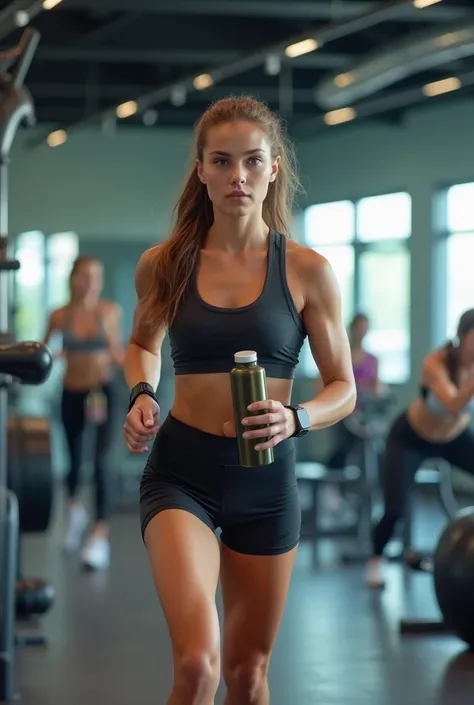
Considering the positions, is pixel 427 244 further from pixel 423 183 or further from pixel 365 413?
pixel 365 413

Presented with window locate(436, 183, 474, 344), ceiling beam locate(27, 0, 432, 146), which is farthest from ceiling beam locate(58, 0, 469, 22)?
window locate(436, 183, 474, 344)

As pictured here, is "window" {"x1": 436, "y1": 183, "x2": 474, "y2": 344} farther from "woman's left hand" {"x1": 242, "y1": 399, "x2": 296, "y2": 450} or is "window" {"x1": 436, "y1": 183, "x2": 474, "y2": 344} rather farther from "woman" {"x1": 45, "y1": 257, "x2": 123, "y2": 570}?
"woman's left hand" {"x1": 242, "y1": 399, "x2": 296, "y2": 450}

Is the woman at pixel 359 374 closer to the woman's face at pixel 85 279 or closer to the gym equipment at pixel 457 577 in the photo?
the woman's face at pixel 85 279

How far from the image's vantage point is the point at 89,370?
7086 mm

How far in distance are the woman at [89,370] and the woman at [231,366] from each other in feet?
13.9

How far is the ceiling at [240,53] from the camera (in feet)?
24.0

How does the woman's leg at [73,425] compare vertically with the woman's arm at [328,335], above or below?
below

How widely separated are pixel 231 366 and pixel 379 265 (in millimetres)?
9609

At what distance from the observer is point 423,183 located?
36.4 ft

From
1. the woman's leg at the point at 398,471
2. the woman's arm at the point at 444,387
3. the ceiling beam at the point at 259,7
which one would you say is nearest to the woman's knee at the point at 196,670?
the woman's arm at the point at 444,387

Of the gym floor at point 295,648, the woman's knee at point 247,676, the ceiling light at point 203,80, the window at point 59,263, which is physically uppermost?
the ceiling light at point 203,80

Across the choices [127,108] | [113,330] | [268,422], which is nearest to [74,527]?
[113,330]

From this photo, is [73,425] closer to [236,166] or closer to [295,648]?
[295,648]

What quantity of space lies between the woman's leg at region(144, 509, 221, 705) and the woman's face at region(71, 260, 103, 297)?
4.61m
